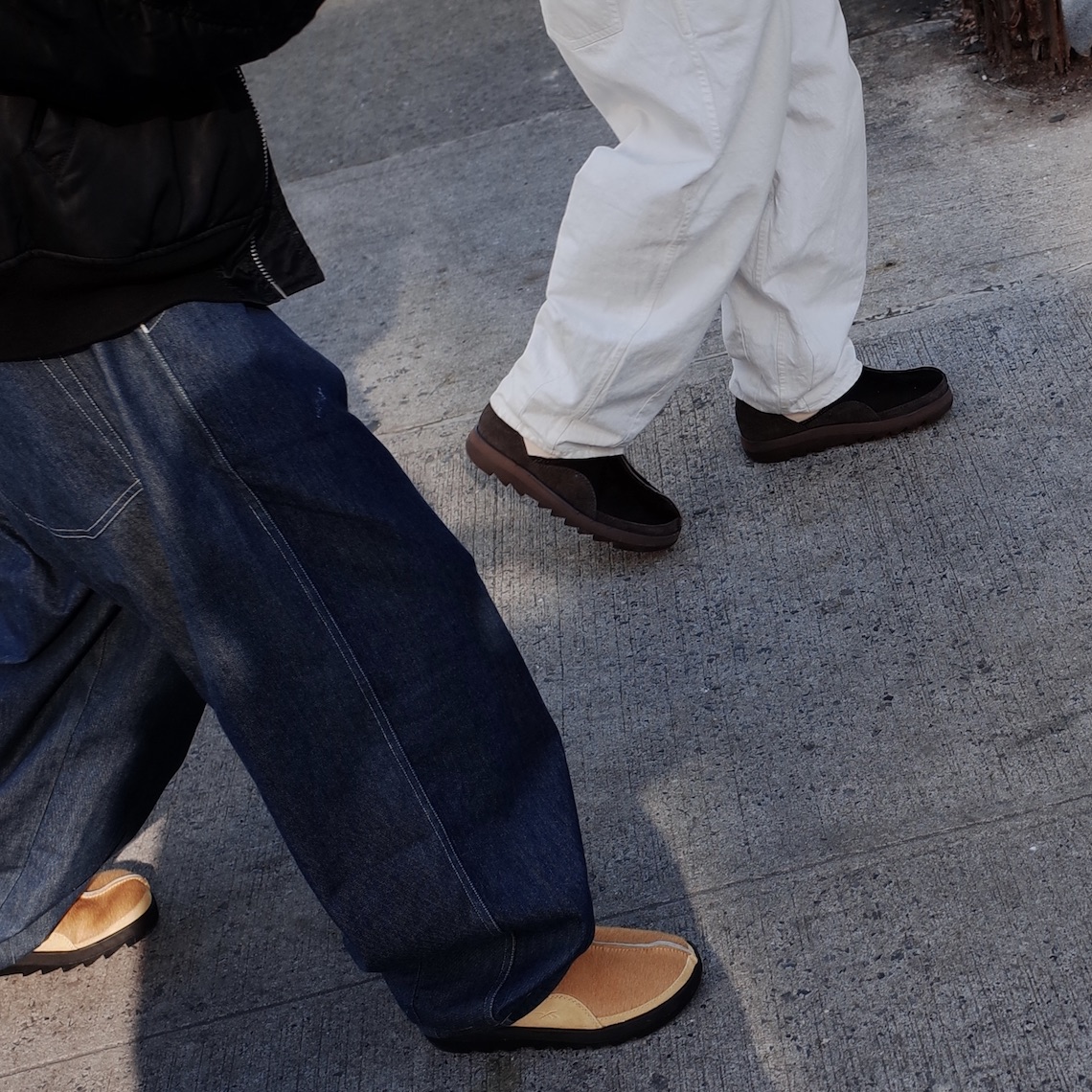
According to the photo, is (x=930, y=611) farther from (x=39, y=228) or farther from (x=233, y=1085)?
Result: (x=39, y=228)

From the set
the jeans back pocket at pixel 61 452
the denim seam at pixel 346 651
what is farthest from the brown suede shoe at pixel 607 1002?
the jeans back pocket at pixel 61 452

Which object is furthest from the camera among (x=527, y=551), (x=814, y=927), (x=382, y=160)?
(x=382, y=160)

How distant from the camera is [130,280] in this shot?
4.52 ft

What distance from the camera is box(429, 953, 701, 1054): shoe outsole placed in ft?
5.76

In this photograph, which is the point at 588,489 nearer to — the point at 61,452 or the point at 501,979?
the point at 501,979

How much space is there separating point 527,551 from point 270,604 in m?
1.22

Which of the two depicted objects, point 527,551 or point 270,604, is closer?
point 270,604

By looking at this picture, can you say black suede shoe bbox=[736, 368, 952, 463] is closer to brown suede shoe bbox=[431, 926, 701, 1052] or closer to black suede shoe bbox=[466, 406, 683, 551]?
black suede shoe bbox=[466, 406, 683, 551]

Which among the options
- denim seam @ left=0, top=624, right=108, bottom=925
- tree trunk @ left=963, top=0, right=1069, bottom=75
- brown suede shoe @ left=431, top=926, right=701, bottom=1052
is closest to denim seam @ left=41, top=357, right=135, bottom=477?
denim seam @ left=0, top=624, right=108, bottom=925

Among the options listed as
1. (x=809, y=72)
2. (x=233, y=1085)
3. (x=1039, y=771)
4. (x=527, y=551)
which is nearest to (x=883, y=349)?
(x=809, y=72)

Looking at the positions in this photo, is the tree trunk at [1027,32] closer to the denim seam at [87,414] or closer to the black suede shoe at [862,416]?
the black suede shoe at [862,416]

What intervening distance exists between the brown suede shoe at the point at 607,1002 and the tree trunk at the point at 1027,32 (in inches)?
108

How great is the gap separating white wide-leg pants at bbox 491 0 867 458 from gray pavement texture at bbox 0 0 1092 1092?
0.29 meters

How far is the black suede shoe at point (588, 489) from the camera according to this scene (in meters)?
2.45
